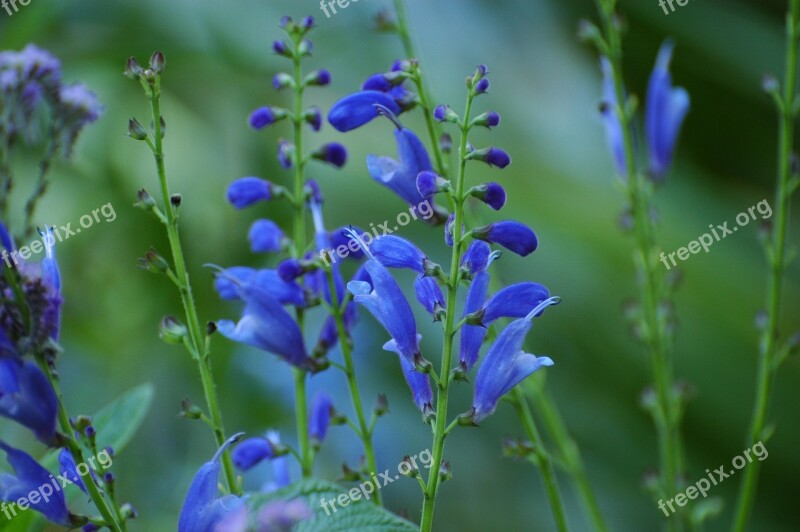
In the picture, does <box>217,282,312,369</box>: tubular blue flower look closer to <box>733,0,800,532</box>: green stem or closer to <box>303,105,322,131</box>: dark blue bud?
<box>303,105,322,131</box>: dark blue bud

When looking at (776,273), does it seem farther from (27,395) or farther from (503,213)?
(503,213)

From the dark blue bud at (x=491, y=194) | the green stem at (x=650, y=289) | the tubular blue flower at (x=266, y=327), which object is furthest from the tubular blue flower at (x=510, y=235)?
the green stem at (x=650, y=289)

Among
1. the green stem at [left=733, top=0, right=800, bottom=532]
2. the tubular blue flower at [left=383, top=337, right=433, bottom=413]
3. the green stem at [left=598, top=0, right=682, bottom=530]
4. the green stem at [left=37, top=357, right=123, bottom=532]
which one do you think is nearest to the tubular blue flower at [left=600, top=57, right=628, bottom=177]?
the green stem at [left=598, top=0, right=682, bottom=530]

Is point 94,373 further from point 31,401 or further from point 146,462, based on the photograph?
point 31,401

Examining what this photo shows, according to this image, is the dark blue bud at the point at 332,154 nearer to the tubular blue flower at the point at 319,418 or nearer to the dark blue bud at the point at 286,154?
the dark blue bud at the point at 286,154

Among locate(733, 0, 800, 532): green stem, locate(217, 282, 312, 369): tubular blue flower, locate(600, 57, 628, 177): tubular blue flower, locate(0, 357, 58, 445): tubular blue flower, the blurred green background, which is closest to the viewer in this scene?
locate(0, 357, 58, 445): tubular blue flower

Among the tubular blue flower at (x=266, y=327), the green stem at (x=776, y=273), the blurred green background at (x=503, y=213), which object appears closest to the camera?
the tubular blue flower at (x=266, y=327)
